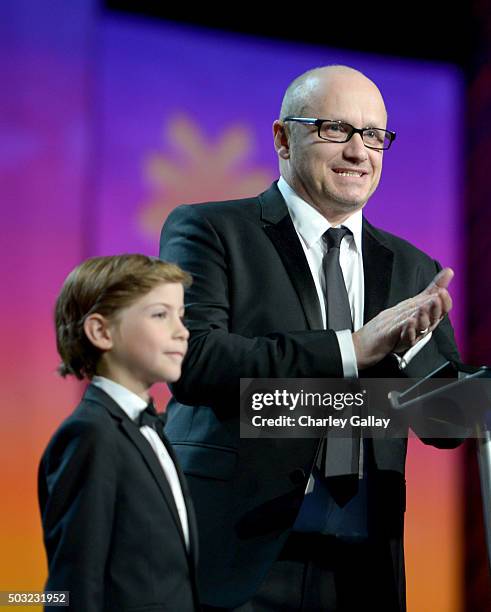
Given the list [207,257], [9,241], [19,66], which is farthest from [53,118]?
[207,257]

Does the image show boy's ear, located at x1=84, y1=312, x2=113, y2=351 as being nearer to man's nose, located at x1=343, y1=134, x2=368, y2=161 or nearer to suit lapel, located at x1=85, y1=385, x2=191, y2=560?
suit lapel, located at x1=85, y1=385, x2=191, y2=560

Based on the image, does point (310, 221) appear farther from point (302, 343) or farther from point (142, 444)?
point (142, 444)

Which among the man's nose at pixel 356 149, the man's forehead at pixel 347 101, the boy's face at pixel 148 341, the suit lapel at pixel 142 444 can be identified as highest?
the man's forehead at pixel 347 101

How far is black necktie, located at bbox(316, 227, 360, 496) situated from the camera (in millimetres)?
1684

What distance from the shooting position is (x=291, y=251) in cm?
182

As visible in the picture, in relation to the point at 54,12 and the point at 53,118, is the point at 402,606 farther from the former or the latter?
the point at 54,12

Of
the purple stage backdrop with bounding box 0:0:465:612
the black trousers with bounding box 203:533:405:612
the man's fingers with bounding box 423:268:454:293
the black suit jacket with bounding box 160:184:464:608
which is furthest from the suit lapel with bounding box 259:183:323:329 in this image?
the purple stage backdrop with bounding box 0:0:465:612

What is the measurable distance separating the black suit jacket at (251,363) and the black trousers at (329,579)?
0.10ft

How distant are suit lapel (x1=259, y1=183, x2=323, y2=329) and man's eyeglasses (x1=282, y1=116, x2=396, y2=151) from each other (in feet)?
0.52

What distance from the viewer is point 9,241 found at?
9.12 feet

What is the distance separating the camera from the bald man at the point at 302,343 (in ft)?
5.32

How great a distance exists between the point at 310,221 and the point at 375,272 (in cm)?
16

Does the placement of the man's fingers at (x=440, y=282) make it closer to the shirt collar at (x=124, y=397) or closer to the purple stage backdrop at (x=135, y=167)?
the shirt collar at (x=124, y=397)

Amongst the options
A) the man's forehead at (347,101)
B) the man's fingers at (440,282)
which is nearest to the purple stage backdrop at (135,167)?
the man's forehead at (347,101)
